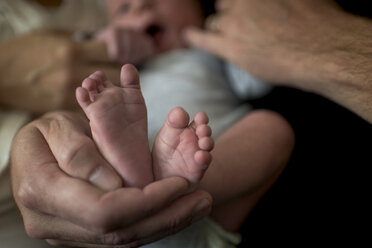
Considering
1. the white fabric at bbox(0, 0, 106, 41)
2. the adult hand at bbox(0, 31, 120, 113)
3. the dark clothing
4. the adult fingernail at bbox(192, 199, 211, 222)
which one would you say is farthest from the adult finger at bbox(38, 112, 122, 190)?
the white fabric at bbox(0, 0, 106, 41)

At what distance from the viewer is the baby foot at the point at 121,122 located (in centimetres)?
36

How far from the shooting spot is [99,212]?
304 millimetres

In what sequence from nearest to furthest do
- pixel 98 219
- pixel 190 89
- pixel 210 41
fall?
pixel 98 219, pixel 190 89, pixel 210 41

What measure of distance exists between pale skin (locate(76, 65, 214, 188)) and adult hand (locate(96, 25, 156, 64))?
38 centimetres

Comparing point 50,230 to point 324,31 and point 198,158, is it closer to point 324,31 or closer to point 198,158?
point 198,158

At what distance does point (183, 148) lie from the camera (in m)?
0.37

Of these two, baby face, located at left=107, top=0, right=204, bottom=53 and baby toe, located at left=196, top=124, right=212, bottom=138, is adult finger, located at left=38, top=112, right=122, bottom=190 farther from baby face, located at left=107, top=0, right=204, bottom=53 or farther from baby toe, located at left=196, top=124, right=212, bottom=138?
baby face, located at left=107, top=0, right=204, bottom=53

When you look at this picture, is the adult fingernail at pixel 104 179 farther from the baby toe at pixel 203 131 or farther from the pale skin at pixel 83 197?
the baby toe at pixel 203 131

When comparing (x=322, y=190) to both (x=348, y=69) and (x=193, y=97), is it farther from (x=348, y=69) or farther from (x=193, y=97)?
(x=193, y=97)

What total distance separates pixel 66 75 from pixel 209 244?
44cm

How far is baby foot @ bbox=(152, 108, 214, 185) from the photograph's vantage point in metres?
0.36

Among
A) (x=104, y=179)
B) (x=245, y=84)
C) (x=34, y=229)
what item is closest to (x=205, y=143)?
(x=104, y=179)

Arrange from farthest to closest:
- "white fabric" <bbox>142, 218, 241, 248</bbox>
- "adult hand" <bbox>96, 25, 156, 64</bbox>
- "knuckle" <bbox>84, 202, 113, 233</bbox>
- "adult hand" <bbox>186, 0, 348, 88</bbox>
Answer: "adult hand" <bbox>96, 25, 156, 64</bbox> < "adult hand" <bbox>186, 0, 348, 88</bbox> < "white fabric" <bbox>142, 218, 241, 248</bbox> < "knuckle" <bbox>84, 202, 113, 233</bbox>

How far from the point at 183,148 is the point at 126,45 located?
485 mm
